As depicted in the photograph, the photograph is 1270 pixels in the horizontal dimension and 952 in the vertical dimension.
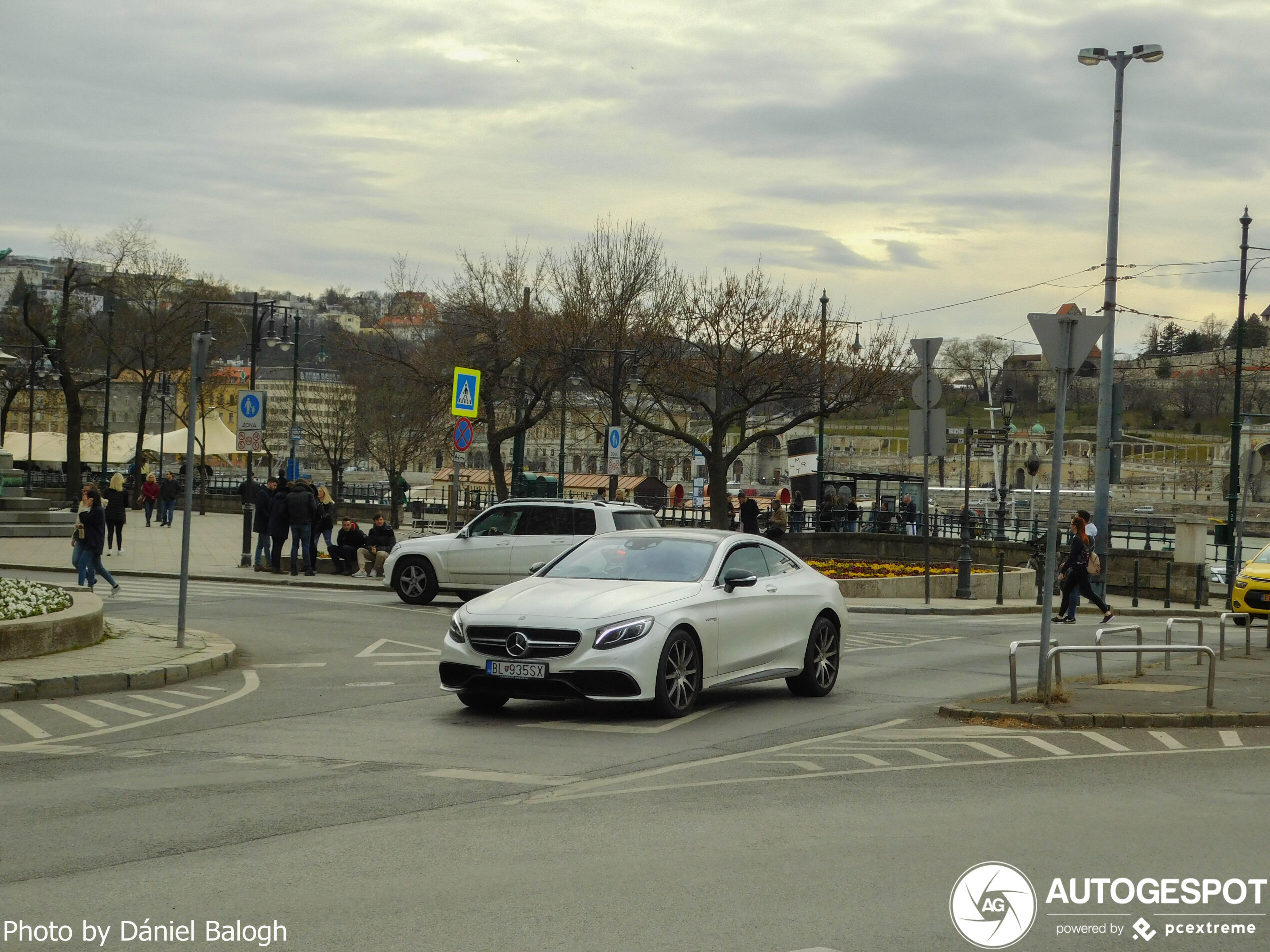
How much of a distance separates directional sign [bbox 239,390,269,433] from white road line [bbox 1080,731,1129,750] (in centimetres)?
1945

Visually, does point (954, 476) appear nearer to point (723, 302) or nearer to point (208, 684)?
point (723, 302)

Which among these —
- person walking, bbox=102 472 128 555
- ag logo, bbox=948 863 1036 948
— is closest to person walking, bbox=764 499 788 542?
person walking, bbox=102 472 128 555

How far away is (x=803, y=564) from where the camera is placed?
13.9 metres

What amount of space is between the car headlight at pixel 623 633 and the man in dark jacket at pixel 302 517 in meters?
17.1

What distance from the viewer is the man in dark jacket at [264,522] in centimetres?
2775

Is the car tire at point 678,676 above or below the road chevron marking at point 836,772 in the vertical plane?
above

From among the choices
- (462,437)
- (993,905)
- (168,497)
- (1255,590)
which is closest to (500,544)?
(462,437)

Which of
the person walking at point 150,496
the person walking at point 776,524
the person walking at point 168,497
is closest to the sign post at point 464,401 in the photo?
the person walking at point 776,524

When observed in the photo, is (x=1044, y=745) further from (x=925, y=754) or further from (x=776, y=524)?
(x=776, y=524)

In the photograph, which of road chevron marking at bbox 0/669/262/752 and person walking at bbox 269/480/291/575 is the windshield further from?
person walking at bbox 269/480/291/575

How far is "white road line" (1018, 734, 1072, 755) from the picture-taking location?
10211 millimetres

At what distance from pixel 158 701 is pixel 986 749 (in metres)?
6.80

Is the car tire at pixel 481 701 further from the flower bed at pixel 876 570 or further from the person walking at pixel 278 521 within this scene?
the flower bed at pixel 876 570

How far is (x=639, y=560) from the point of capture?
12.4 meters
